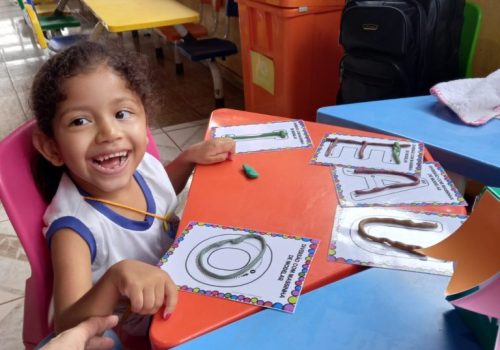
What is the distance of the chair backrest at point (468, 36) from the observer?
153 cm

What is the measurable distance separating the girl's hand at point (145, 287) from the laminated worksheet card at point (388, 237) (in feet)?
0.72

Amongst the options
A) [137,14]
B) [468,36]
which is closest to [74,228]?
[468,36]

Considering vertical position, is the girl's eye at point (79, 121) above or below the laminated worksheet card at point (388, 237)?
above

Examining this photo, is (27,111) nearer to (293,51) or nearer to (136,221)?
(136,221)

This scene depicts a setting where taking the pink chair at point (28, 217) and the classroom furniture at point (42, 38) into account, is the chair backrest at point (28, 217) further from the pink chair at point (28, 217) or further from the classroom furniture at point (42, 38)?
the classroom furniture at point (42, 38)

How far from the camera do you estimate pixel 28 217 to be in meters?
0.73

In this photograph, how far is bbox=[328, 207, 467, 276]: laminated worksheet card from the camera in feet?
1.99

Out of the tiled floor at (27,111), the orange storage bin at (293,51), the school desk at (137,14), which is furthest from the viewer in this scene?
the school desk at (137,14)

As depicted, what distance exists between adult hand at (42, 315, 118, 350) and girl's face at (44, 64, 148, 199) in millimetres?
270

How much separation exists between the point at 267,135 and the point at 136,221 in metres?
0.34

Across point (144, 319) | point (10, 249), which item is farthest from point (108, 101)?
point (10, 249)

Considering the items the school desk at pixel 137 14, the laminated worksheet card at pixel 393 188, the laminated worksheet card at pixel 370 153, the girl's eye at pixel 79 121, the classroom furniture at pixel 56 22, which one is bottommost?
the classroom furniture at pixel 56 22

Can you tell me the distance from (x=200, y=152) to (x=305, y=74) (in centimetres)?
124

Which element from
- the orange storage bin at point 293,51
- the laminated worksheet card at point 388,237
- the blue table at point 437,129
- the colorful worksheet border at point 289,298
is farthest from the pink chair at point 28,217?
the orange storage bin at point 293,51
